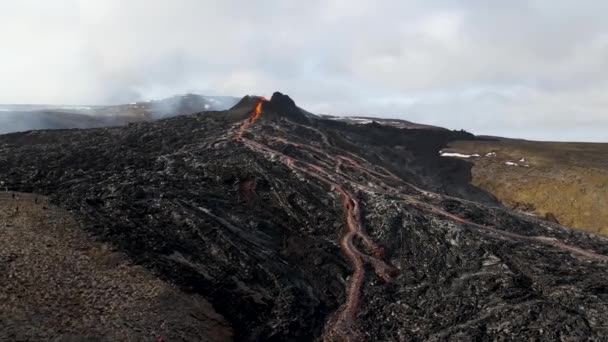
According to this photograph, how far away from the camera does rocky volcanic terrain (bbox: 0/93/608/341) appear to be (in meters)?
36.6

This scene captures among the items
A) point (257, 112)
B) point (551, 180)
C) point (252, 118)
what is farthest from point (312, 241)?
point (551, 180)

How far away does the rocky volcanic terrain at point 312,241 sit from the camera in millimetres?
36562

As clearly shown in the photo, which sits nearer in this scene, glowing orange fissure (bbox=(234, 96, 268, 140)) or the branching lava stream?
the branching lava stream

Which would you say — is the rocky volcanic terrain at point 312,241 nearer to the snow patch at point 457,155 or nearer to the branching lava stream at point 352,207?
the branching lava stream at point 352,207

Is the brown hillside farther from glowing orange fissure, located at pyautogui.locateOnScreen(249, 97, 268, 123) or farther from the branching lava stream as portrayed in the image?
glowing orange fissure, located at pyautogui.locateOnScreen(249, 97, 268, 123)

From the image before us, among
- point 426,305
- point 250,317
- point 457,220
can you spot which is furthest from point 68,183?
point 457,220

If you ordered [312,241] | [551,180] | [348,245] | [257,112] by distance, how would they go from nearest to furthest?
[348,245] < [312,241] < [551,180] < [257,112]

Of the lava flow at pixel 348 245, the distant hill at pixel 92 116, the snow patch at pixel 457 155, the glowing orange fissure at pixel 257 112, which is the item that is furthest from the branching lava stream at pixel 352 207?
the distant hill at pixel 92 116

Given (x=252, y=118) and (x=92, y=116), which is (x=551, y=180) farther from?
(x=92, y=116)

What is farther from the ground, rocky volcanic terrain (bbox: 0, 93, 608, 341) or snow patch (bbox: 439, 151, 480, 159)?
snow patch (bbox: 439, 151, 480, 159)

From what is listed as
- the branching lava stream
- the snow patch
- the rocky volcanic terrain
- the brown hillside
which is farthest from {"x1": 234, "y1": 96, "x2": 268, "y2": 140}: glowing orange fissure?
the brown hillside

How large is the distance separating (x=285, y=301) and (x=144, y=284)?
10.9 metres

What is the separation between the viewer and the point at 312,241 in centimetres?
4928

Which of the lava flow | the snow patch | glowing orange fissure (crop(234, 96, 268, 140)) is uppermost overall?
glowing orange fissure (crop(234, 96, 268, 140))
